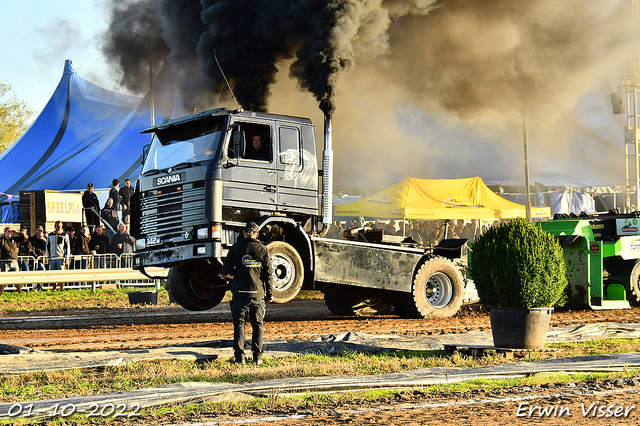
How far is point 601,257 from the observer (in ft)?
45.9

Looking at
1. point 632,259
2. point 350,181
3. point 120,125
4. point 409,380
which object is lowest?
point 409,380

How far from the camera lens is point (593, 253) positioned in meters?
14.0

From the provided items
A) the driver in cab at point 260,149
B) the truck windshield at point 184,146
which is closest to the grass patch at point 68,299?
the truck windshield at point 184,146

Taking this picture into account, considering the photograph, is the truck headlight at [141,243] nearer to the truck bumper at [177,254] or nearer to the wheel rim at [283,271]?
the truck bumper at [177,254]

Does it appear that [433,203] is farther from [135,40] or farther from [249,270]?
[249,270]

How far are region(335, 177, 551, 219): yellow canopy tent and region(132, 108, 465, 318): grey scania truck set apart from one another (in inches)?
486

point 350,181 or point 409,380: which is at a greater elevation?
point 350,181

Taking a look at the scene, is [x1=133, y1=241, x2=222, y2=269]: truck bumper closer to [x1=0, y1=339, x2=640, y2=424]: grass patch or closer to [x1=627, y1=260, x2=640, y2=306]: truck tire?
[x1=0, y1=339, x2=640, y2=424]: grass patch

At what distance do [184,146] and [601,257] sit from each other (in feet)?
27.9

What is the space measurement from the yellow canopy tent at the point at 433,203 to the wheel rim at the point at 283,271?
556 inches

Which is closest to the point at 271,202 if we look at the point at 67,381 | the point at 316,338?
the point at 316,338

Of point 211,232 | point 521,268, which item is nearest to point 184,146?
point 211,232

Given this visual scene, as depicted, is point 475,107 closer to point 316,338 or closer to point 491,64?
point 491,64

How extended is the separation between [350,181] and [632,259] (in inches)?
820
